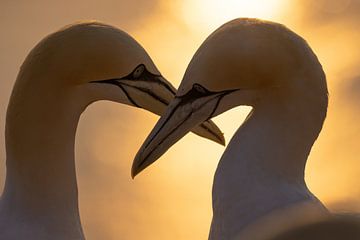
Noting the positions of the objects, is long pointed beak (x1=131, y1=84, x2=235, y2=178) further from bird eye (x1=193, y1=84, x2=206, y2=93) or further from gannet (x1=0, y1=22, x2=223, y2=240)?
gannet (x1=0, y1=22, x2=223, y2=240)

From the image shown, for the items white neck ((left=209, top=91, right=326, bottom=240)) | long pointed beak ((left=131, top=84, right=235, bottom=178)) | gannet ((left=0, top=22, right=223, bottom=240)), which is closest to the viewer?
white neck ((left=209, top=91, right=326, bottom=240))

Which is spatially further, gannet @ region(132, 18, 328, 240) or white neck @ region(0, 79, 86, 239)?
white neck @ region(0, 79, 86, 239)

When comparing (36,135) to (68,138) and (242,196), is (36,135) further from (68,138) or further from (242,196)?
(242,196)

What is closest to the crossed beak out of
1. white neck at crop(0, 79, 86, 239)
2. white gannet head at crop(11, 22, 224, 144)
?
white gannet head at crop(11, 22, 224, 144)

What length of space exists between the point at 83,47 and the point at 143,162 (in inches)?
28.4

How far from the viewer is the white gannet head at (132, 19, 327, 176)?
339 cm

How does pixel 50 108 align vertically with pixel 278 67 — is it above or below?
below

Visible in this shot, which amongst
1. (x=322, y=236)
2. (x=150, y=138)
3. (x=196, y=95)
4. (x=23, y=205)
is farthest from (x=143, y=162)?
(x=322, y=236)

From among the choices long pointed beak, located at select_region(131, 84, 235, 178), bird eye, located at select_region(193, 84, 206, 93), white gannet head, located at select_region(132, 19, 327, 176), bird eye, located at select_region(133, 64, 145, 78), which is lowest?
long pointed beak, located at select_region(131, 84, 235, 178)

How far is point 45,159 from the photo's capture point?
3.87 meters

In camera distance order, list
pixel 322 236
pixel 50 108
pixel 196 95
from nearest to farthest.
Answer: pixel 322 236 < pixel 196 95 < pixel 50 108

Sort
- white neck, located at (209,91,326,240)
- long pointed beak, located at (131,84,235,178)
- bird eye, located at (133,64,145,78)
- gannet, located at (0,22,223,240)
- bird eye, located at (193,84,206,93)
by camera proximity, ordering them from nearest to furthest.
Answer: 1. white neck, located at (209,91,326,240)
2. bird eye, located at (193,84,206,93)
3. long pointed beak, located at (131,84,235,178)
4. gannet, located at (0,22,223,240)
5. bird eye, located at (133,64,145,78)

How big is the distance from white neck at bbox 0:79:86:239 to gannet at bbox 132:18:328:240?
810 mm

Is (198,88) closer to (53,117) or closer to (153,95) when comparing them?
(153,95)
